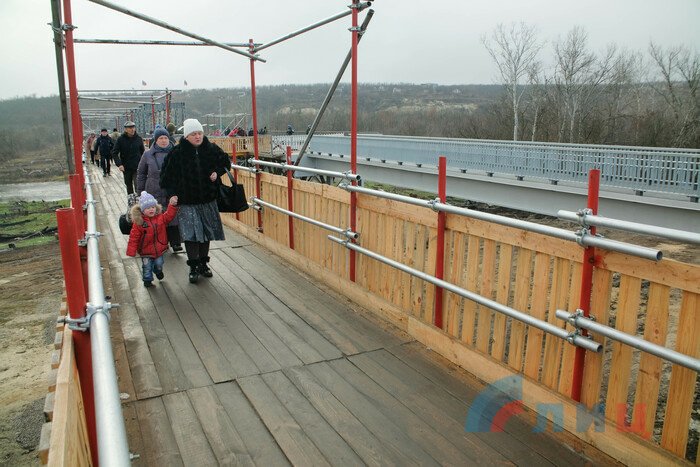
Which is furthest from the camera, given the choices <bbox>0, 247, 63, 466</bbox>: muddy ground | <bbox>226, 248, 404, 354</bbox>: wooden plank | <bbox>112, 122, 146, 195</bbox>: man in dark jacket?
<bbox>112, 122, 146, 195</bbox>: man in dark jacket

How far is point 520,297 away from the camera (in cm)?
355

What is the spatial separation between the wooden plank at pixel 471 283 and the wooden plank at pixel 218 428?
5.79 ft

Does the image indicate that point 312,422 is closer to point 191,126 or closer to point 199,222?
point 199,222

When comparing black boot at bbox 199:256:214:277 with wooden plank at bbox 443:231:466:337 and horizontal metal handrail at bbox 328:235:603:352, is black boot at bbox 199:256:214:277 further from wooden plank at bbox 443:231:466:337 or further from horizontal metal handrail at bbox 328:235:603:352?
wooden plank at bbox 443:231:466:337

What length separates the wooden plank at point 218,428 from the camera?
2.95 metres

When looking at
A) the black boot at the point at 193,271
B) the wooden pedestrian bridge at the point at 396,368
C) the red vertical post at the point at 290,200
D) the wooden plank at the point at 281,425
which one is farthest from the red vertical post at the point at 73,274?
the red vertical post at the point at 290,200

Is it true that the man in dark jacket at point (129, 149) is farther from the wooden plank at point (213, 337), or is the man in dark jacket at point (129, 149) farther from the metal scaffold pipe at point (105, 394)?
the metal scaffold pipe at point (105, 394)

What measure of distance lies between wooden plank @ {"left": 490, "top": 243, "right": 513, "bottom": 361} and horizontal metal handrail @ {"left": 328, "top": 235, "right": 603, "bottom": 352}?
0.09 metres

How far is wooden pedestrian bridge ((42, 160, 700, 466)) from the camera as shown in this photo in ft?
9.18

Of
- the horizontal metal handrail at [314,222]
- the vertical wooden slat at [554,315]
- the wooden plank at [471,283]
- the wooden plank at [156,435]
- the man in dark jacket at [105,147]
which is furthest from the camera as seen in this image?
the man in dark jacket at [105,147]

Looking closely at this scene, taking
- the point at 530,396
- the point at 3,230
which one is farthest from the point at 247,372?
the point at 3,230

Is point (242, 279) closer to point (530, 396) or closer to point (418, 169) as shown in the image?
point (530, 396)

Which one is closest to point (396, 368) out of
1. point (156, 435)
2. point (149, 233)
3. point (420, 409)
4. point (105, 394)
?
point (420, 409)

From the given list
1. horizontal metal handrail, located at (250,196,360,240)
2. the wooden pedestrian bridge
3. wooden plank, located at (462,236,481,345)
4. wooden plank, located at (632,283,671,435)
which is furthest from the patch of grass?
wooden plank, located at (632,283,671,435)
